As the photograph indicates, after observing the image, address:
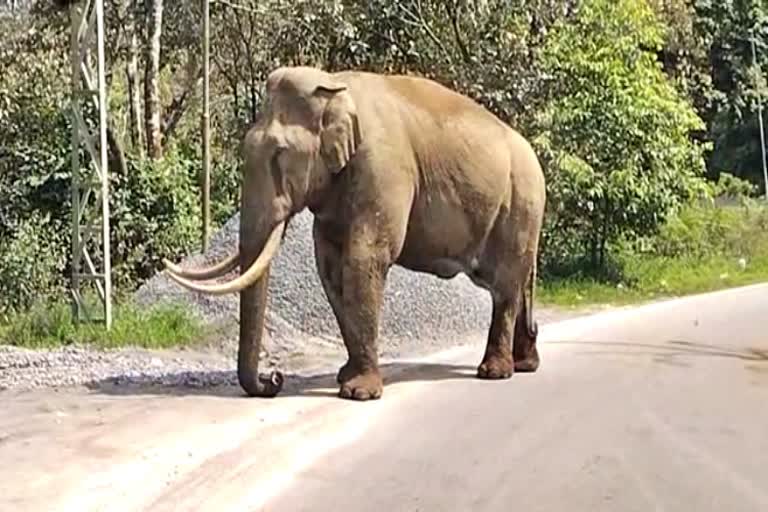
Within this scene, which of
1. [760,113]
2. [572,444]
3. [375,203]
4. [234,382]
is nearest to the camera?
[572,444]

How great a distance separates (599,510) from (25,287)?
1250 centimetres

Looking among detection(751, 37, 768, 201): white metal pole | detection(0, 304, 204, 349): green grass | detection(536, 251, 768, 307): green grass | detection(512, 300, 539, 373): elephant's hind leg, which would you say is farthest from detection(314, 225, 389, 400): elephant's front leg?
detection(751, 37, 768, 201): white metal pole

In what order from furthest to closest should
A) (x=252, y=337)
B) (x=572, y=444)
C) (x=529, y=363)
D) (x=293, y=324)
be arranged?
(x=293, y=324) < (x=529, y=363) < (x=252, y=337) < (x=572, y=444)

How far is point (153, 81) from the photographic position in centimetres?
2428

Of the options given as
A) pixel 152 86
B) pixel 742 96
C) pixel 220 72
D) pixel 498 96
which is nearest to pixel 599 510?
pixel 498 96

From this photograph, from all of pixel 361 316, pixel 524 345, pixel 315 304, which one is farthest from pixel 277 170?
pixel 315 304

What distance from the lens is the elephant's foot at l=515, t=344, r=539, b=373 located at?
13.0 meters

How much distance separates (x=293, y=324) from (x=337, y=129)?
17.0ft

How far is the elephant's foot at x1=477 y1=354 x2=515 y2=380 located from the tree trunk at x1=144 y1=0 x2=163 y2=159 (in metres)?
12.9

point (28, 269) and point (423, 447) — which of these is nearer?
point (423, 447)

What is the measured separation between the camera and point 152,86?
24312mm

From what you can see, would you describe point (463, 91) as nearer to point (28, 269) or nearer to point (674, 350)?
point (28, 269)

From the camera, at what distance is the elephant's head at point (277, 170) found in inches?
411

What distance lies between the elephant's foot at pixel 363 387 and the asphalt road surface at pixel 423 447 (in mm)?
118
